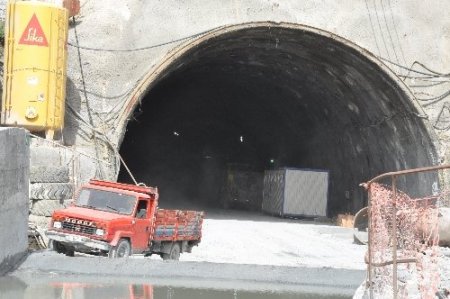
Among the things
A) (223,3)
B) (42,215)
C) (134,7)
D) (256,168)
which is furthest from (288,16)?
(256,168)

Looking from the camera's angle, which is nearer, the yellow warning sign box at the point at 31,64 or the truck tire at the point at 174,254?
the truck tire at the point at 174,254

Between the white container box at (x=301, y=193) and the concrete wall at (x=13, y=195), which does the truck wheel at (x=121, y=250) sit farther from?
the white container box at (x=301, y=193)

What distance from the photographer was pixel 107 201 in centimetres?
1770

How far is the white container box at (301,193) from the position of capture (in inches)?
1405

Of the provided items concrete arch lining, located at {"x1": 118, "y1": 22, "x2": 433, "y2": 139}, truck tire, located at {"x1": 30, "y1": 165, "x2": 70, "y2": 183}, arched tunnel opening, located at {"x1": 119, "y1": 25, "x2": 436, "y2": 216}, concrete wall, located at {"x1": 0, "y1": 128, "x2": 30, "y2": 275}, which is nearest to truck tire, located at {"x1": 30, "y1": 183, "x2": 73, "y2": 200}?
truck tire, located at {"x1": 30, "y1": 165, "x2": 70, "y2": 183}

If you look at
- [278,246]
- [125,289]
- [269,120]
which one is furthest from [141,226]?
[269,120]

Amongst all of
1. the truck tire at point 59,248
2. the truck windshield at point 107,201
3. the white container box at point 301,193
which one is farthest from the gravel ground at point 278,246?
the white container box at point 301,193

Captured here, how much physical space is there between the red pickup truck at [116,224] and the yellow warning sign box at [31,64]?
3.08 m

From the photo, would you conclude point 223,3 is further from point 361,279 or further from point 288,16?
point 361,279

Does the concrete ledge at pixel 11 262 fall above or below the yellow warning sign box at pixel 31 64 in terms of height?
below

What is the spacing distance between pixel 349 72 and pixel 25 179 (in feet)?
47.5

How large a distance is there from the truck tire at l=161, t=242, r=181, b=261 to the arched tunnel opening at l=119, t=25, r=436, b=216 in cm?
595

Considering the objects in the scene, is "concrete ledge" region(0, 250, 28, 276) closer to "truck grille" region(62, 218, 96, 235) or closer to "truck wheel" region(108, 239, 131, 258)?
"truck grille" region(62, 218, 96, 235)

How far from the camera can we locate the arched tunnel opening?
82.5 ft
